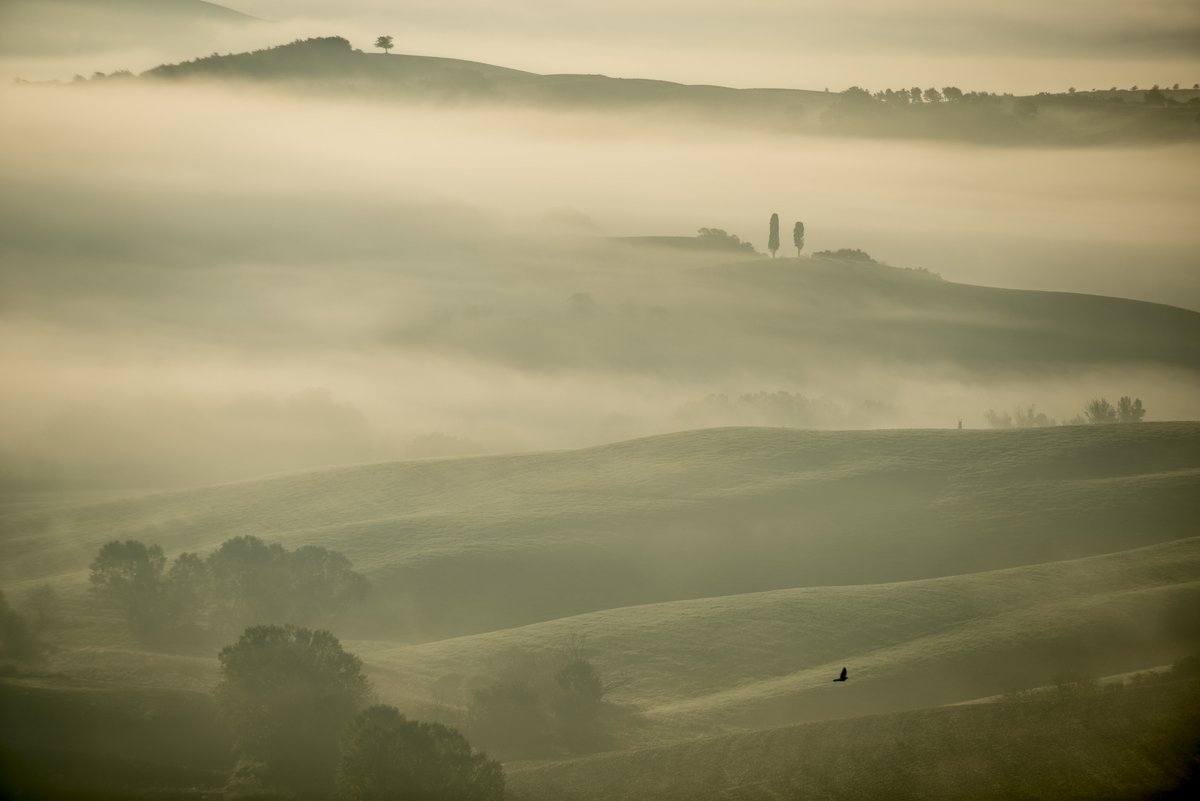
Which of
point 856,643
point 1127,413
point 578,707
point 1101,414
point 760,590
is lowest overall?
point 760,590

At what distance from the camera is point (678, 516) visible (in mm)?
119188

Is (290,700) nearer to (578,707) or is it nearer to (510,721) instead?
(510,721)

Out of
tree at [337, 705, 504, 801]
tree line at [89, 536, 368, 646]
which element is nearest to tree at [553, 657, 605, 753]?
tree at [337, 705, 504, 801]

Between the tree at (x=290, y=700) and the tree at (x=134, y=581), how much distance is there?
Answer: 903 inches

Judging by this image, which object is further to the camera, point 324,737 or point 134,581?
point 134,581

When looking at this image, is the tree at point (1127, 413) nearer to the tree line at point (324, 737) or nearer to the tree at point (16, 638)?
the tree line at point (324, 737)

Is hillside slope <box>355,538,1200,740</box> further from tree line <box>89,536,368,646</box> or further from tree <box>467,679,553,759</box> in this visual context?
tree line <box>89,536,368,646</box>

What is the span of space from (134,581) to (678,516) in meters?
46.9

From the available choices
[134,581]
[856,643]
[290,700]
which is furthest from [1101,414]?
[290,700]

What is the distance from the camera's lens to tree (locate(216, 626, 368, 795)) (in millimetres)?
66188

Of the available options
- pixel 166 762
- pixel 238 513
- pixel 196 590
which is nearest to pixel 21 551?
pixel 238 513

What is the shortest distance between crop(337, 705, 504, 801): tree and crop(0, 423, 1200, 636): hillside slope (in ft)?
120

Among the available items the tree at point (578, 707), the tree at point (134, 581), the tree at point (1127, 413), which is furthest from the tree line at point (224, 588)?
the tree at point (1127, 413)

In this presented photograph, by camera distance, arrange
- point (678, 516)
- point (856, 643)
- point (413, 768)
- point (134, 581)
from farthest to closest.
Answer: point (678, 516) → point (134, 581) → point (856, 643) → point (413, 768)
